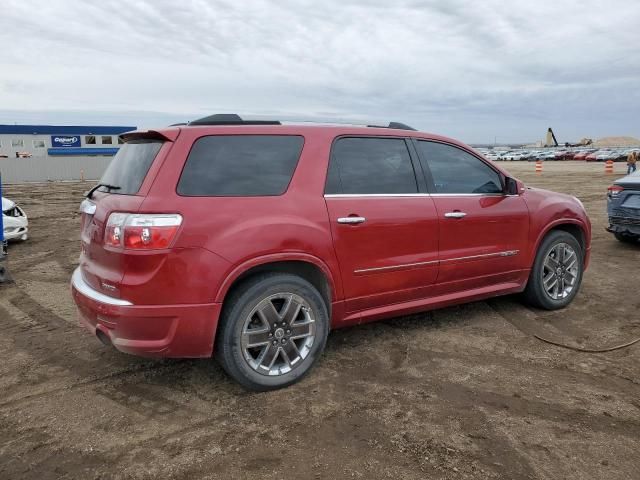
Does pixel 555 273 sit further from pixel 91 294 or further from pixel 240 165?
pixel 91 294

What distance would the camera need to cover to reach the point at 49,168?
34562 mm

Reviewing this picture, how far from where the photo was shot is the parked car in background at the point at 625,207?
25.6 ft

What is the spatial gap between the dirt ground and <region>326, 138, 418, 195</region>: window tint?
1.33m

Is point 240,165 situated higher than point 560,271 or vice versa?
point 240,165

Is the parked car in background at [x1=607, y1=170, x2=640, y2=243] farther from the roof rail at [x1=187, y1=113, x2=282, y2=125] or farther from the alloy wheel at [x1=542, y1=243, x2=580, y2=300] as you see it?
the roof rail at [x1=187, y1=113, x2=282, y2=125]

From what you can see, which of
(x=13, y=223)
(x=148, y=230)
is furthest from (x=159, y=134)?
(x=13, y=223)

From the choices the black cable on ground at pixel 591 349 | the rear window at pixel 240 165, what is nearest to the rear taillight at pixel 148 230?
the rear window at pixel 240 165

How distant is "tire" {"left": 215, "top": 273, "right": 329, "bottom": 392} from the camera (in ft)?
10.9

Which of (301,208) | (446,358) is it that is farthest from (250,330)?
(446,358)

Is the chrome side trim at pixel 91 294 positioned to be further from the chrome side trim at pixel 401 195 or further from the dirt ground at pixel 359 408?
the chrome side trim at pixel 401 195

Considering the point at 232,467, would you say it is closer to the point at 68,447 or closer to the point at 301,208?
the point at 68,447

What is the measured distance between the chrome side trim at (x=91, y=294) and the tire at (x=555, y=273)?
12.3ft

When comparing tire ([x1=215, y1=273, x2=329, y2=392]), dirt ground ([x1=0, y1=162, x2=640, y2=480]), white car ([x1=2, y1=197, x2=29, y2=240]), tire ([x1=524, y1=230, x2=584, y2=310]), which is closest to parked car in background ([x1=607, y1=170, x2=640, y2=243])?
tire ([x1=524, y1=230, x2=584, y2=310])

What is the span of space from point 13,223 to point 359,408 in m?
8.38
